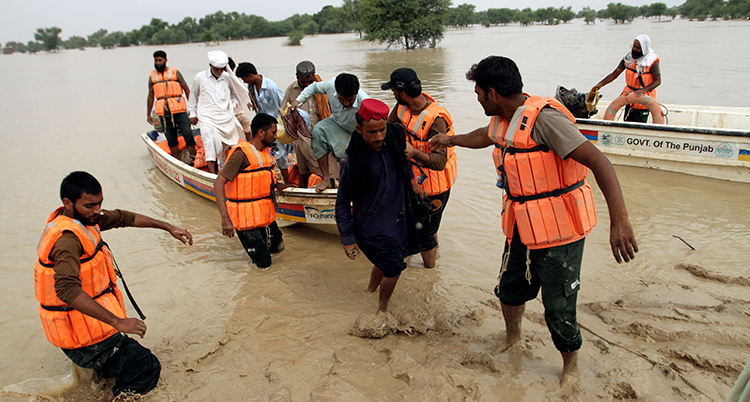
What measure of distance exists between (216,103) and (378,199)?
4.22 metres

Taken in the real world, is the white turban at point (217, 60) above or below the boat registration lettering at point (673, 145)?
above

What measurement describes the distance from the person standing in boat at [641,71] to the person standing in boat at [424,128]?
175 inches

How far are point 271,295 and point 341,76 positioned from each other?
2.15m

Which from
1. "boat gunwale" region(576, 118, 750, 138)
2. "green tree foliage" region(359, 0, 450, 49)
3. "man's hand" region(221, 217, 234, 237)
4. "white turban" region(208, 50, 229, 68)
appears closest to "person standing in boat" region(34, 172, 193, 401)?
"man's hand" region(221, 217, 234, 237)

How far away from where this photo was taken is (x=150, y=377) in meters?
3.11

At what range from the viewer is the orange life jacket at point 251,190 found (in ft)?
14.9

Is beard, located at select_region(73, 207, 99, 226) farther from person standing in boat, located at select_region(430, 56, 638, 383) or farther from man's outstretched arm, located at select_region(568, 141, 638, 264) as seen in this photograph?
man's outstretched arm, located at select_region(568, 141, 638, 264)

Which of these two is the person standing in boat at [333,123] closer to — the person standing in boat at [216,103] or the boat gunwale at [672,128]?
the person standing in boat at [216,103]

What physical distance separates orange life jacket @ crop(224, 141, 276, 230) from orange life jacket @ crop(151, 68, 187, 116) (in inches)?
155

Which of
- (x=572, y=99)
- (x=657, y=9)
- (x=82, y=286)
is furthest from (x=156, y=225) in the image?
(x=657, y=9)

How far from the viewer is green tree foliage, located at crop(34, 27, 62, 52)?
100m

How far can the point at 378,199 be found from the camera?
3.37 meters

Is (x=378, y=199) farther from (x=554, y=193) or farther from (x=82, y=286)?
(x=82, y=286)

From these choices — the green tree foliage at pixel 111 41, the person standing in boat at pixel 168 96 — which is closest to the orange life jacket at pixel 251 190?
the person standing in boat at pixel 168 96
